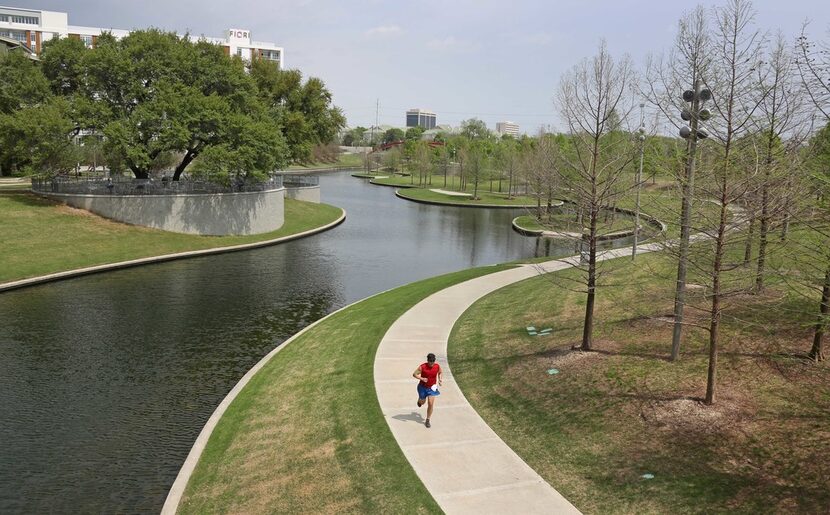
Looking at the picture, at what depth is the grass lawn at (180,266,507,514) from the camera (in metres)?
11.4

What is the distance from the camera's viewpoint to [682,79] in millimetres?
16281

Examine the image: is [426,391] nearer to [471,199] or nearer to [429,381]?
[429,381]

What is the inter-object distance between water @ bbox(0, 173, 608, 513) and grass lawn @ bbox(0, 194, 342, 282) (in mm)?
2451

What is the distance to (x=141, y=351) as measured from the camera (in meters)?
21.6

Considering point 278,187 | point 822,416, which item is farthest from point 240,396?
point 278,187

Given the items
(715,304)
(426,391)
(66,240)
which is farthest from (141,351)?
(66,240)

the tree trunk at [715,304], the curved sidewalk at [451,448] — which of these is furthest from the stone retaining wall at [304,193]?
the tree trunk at [715,304]

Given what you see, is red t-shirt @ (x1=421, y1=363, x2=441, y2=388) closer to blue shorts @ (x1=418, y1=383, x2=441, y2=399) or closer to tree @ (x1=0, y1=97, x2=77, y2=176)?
blue shorts @ (x1=418, y1=383, x2=441, y2=399)

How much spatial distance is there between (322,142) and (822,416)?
72441 millimetres

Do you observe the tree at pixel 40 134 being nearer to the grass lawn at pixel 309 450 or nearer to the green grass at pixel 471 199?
the grass lawn at pixel 309 450

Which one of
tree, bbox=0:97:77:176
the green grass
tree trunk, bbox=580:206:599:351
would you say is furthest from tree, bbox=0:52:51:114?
the green grass

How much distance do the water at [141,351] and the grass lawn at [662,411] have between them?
836cm

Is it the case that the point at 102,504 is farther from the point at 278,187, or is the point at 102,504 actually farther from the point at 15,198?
the point at 278,187

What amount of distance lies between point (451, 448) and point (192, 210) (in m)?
38.6
